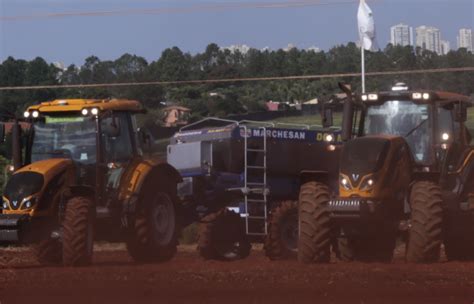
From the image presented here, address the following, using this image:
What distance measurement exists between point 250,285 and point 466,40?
125ft

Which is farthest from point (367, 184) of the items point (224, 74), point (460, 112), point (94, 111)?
point (224, 74)

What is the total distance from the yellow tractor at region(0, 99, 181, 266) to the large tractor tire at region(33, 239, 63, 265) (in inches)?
0.6

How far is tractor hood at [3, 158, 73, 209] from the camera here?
13.8 m

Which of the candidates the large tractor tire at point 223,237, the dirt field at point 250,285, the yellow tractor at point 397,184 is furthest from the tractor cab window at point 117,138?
the yellow tractor at point 397,184

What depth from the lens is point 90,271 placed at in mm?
12039

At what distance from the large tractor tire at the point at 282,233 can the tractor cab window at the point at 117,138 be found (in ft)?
10.7

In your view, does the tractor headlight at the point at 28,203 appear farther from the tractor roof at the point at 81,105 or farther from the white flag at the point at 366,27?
the white flag at the point at 366,27

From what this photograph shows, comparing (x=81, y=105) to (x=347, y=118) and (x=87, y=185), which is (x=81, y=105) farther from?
(x=347, y=118)

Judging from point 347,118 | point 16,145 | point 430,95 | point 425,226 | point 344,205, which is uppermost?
point 430,95

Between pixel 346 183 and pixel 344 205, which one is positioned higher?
pixel 346 183

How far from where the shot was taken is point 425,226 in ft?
41.5

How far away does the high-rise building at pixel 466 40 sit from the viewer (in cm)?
4172

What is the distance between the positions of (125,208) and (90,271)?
2640mm

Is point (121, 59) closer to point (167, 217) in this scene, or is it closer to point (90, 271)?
point (167, 217)
